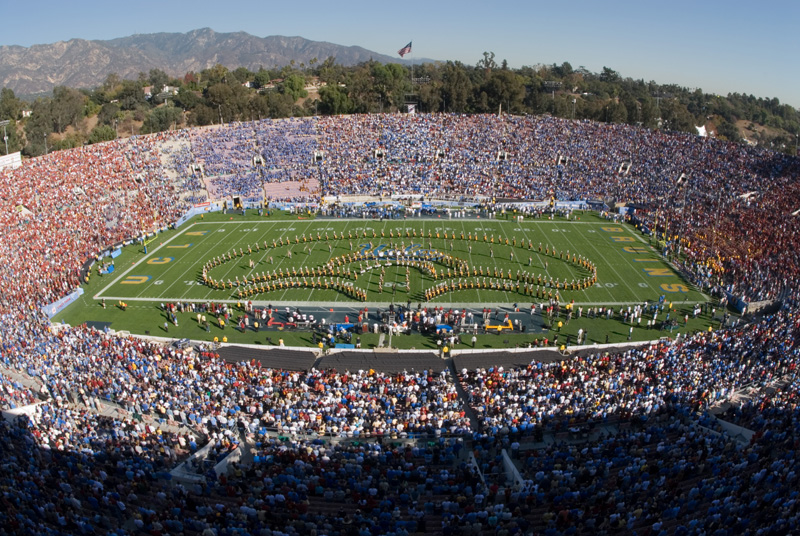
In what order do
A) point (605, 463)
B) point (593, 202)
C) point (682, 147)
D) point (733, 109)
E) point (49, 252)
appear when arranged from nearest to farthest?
point (605, 463) → point (49, 252) → point (593, 202) → point (682, 147) → point (733, 109)

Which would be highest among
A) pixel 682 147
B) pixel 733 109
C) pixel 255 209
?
pixel 733 109

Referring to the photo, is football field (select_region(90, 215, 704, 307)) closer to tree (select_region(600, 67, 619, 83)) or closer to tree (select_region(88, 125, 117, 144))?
tree (select_region(88, 125, 117, 144))

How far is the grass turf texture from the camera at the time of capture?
28817 millimetres

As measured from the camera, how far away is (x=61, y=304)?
100.0 ft

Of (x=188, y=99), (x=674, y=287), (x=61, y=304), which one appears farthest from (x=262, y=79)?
(x=674, y=287)

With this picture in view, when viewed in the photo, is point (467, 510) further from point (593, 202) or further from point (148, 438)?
point (593, 202)

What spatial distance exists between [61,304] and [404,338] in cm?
1867

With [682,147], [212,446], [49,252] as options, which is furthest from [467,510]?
[682,147]

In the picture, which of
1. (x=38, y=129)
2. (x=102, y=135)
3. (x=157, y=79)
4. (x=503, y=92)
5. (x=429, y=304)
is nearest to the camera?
(x=429, y=304)

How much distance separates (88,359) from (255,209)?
28002 mm

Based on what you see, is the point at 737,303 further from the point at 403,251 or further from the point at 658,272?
the point at 403,251

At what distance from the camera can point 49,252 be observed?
35.1 meters

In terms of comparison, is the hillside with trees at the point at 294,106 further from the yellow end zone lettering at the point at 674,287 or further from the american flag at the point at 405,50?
the yellow end zone lettering at the point at 674,287

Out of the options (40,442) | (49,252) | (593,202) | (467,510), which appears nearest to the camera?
(467,510)
